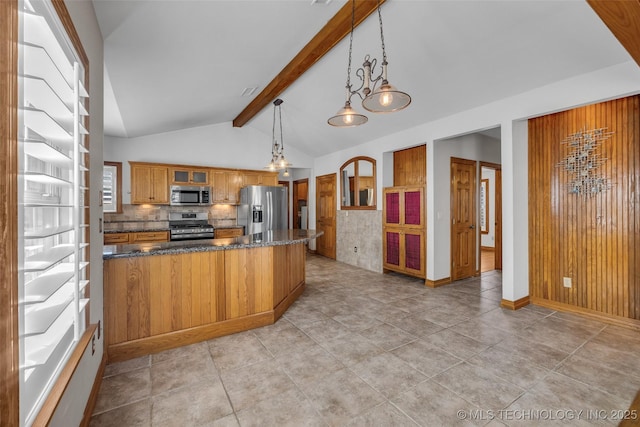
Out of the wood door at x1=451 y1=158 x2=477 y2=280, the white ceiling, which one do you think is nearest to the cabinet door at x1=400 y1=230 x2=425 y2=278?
the wood door at x1=451 y1=158 x2=477 y2=280

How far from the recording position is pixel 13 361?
827mm

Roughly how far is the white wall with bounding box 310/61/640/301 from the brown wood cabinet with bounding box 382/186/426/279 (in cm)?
19

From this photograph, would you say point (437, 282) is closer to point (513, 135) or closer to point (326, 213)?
point (513, 135)

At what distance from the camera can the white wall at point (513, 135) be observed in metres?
2.86

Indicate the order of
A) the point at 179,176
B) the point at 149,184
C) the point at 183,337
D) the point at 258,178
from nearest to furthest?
the point at 183,337, the point at 149,184, the point at 179,176, the point at 258,178

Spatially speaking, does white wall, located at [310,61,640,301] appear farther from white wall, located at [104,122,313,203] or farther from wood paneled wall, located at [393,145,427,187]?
white wall, located at [104,122,313,203]

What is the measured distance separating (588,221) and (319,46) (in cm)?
366

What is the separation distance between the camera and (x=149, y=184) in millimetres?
5539

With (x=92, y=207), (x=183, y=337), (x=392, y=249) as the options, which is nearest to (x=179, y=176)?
(x=183, y=337)

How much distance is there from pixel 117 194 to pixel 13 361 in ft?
18.3

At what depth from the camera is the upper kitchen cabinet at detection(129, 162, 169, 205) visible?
543 cm

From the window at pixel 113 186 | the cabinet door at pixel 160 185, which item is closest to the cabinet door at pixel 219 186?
the cabinet door at pixel 160 185

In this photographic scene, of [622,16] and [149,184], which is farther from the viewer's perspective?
[149,184]

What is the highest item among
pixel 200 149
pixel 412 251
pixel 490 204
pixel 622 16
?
pixel 200 149
